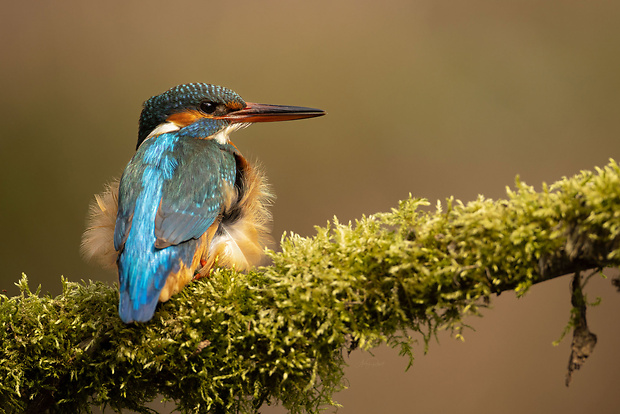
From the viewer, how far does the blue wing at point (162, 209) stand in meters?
1.52

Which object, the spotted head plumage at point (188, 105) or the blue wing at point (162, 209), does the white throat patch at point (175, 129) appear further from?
the blue wing at point (162, 209)

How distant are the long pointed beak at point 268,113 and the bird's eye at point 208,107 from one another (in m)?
0.07

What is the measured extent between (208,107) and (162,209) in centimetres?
65

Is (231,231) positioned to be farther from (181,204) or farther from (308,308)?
(308,308)

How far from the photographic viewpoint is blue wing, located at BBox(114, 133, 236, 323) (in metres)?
1.52

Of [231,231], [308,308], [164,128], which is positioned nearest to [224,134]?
[164,128]

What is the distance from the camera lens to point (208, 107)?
2.23m

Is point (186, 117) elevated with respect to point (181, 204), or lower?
elevated

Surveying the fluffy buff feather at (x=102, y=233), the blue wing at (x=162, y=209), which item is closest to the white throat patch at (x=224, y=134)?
the blue wing at (x=162, y=209)

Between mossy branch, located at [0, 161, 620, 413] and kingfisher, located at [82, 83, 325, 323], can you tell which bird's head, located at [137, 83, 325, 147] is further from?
mossy branch, located at [0, 161, 620, 413]

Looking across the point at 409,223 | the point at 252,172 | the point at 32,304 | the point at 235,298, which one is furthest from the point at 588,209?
the point at 32,304

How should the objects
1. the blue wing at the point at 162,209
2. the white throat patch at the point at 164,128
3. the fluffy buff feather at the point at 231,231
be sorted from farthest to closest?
the white throat patch at the point at 164,128 < the fluffy buff feather at the point at 231,231 < the blue wing at the point at 162,209

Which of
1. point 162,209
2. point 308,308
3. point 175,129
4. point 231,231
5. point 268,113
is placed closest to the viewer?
point 308,308

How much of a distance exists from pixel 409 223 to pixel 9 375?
111 centimetres
